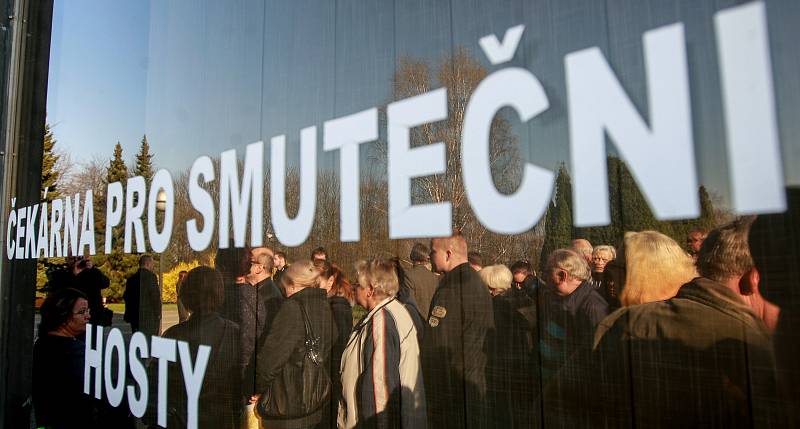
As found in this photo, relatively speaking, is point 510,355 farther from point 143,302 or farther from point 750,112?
point 143,302

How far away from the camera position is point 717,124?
107cm

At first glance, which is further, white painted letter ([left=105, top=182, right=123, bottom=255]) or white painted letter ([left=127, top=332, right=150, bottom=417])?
white painted letter ([left=105, top=182, right=123, bottom=255])

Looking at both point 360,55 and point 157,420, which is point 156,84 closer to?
point 360,55

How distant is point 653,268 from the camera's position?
1.15 meters

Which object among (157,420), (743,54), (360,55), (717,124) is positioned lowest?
(157,420)

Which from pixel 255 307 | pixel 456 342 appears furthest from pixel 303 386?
pixel 456 342

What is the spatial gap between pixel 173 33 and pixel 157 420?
66.4 inches

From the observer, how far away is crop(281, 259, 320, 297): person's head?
1834 millimetres

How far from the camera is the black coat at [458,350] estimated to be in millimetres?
1399

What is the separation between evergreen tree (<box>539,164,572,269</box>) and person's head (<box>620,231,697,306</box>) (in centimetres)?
13

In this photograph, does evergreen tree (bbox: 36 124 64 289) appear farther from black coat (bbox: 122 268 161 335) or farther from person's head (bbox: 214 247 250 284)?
person's head (bbox: 214 247 250 284)

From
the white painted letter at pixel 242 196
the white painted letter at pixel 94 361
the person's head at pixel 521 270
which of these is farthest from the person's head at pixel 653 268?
the white painted letter at pixel 94 361

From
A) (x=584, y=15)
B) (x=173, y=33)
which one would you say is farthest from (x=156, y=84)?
(x=584, y=15)

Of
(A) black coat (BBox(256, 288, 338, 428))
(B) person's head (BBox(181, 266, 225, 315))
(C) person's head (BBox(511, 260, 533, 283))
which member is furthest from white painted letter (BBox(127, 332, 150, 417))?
(C) person's head (BBox(511, 260, 533, 283))
